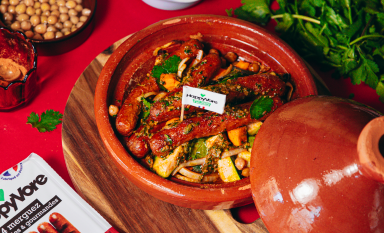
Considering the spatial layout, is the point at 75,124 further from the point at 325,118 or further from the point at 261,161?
the point at 325,118

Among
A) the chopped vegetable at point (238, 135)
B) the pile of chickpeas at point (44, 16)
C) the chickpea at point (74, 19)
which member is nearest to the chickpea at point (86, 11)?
the pile of chickpeas at point (44, 16)

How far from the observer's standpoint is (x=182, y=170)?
2.06m

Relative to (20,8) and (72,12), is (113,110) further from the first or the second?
(20,8)

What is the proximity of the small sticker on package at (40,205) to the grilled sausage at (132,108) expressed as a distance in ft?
1.87

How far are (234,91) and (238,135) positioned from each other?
300 mm

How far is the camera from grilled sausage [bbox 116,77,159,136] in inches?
79.7

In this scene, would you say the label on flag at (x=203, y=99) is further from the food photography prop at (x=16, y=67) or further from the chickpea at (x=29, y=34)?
the chickpea at (x=29, y=34)

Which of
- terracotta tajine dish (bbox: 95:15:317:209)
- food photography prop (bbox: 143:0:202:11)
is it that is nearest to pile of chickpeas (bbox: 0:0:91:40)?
food photography prop (bbox: 143:0:202:11)

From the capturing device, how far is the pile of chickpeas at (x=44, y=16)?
2.63m

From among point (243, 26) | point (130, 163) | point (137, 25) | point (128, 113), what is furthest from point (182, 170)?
point (137, 25)

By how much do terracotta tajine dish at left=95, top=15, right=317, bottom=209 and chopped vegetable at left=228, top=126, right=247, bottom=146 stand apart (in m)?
0.32

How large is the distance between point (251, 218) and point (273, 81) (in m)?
1.02

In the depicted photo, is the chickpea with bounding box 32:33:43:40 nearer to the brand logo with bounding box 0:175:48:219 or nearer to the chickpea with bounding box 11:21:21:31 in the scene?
the chickpea with bounding box 11:21:21:31

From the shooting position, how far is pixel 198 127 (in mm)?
1987
